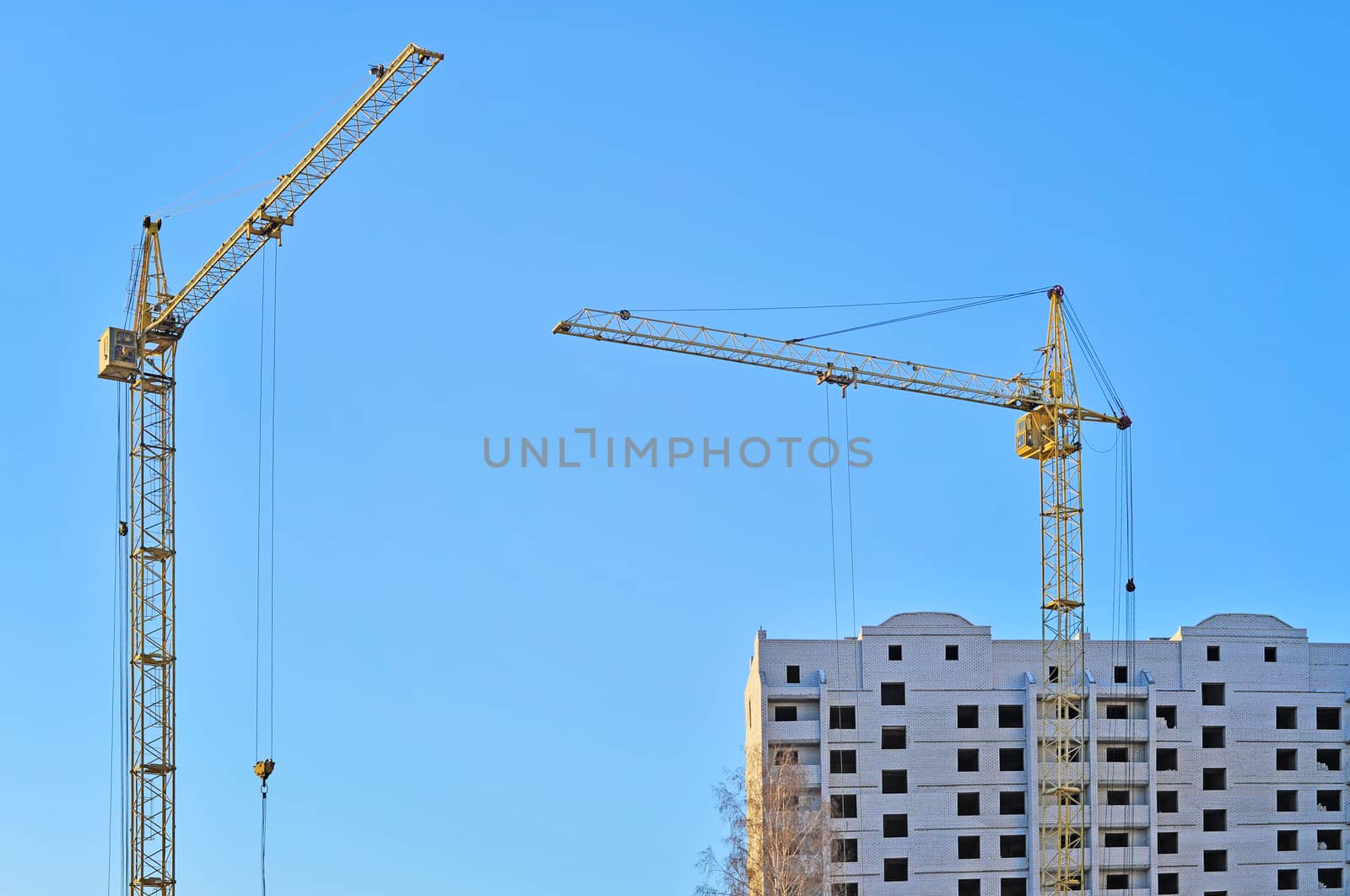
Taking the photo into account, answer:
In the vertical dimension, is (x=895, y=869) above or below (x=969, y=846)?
below

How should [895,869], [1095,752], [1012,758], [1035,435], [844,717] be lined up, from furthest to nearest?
[1035,435], [1012,758], [844,717], [1095,752], [895,869]

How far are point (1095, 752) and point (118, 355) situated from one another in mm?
46206

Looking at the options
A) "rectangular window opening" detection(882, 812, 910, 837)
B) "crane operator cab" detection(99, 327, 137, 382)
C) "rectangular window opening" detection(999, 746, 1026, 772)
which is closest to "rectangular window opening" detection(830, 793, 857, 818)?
"rectangular window opening" detection(882, 812, 910, 837)

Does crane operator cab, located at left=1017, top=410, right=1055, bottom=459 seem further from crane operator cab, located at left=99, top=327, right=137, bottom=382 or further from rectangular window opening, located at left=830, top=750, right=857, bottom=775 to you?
crane operator cab, located at left=99, top=327, right=137, bottom=382

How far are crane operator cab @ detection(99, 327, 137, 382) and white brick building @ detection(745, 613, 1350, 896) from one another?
99.7 feet

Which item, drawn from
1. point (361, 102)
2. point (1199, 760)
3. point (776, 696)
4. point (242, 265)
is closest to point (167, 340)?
point (242, 265)

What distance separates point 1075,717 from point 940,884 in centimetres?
989

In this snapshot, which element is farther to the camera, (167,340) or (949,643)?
(949,643)

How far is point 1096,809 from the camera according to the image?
276ft

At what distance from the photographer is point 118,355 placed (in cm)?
7488

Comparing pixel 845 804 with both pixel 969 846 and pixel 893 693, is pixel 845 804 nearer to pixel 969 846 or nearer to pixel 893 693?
pixel 893 693

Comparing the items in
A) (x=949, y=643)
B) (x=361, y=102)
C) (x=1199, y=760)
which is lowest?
(x=1199, y=760)

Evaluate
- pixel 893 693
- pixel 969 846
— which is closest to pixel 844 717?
pixel 893 693

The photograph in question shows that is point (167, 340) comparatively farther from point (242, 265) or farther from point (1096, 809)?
point (1096, 809)
